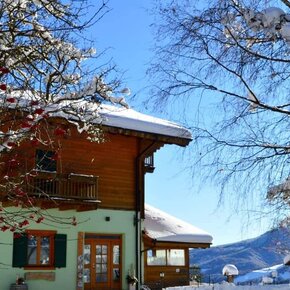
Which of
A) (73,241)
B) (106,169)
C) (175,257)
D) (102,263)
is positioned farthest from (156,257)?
(73,241)

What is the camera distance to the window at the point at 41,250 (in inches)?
650

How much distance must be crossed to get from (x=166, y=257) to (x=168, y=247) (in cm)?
94

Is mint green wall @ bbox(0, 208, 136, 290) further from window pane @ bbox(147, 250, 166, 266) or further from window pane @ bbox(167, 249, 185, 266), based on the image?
window pane @ bbox(167, 249, 185, 266)

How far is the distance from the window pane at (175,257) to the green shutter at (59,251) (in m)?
6.54

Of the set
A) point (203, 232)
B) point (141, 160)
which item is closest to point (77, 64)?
point (141, 160)

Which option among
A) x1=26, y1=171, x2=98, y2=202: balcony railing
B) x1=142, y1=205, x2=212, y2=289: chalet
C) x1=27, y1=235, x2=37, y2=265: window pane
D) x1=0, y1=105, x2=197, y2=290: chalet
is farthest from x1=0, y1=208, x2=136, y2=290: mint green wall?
x1=142, y1=205, x2=212, y2=289: chalet

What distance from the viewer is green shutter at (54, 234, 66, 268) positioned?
1722 centimetres

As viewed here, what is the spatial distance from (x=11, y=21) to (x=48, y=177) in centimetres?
1000

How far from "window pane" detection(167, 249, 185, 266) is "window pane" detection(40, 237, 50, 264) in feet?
22.6

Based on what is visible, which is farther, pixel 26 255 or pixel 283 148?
pixel 26 255

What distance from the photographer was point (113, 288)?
18.7 meters

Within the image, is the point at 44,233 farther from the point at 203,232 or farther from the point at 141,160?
the point at 203,232

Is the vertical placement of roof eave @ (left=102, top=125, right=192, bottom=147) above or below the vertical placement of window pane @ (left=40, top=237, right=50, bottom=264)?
above

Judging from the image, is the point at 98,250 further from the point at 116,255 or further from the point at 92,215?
the point at 92,215
